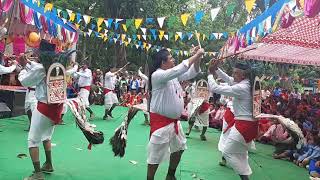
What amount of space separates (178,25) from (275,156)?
20.8 m

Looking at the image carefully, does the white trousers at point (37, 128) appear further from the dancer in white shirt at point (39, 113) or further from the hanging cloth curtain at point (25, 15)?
the hanging cloth curtain at point (25, 15)

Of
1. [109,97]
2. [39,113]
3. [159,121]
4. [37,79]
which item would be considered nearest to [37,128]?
[39,113]

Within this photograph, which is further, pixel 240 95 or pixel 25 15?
pixel 25 15

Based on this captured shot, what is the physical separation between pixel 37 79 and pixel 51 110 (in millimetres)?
442

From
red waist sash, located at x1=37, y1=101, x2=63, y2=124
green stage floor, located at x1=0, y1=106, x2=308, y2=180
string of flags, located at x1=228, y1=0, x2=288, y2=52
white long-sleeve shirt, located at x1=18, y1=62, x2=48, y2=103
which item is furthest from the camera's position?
green stage floor, located at x1=0, y1=106, x2=308, y2=180

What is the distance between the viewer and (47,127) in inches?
219

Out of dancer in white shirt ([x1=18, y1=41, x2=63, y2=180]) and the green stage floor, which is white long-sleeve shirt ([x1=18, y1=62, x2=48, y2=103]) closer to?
dancer in white shirt ([x1=18, y1=41, x2=63, y2=180])

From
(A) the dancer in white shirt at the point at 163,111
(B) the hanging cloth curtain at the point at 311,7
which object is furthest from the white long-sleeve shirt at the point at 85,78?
(B) the hanging cloth curtain at the point at 311,7

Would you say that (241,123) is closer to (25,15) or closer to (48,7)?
(48,7)

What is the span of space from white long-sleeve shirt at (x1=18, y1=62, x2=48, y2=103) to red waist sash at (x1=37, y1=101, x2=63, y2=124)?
0.07 m

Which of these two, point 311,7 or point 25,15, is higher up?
point 25,15

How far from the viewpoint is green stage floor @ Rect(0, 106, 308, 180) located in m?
6.07

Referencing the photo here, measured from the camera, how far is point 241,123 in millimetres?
5242

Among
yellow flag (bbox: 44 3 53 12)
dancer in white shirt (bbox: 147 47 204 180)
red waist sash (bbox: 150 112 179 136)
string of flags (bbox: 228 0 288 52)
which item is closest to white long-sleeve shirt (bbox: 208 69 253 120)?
dancer in white shirt (bbox: 147 47 204 180)
